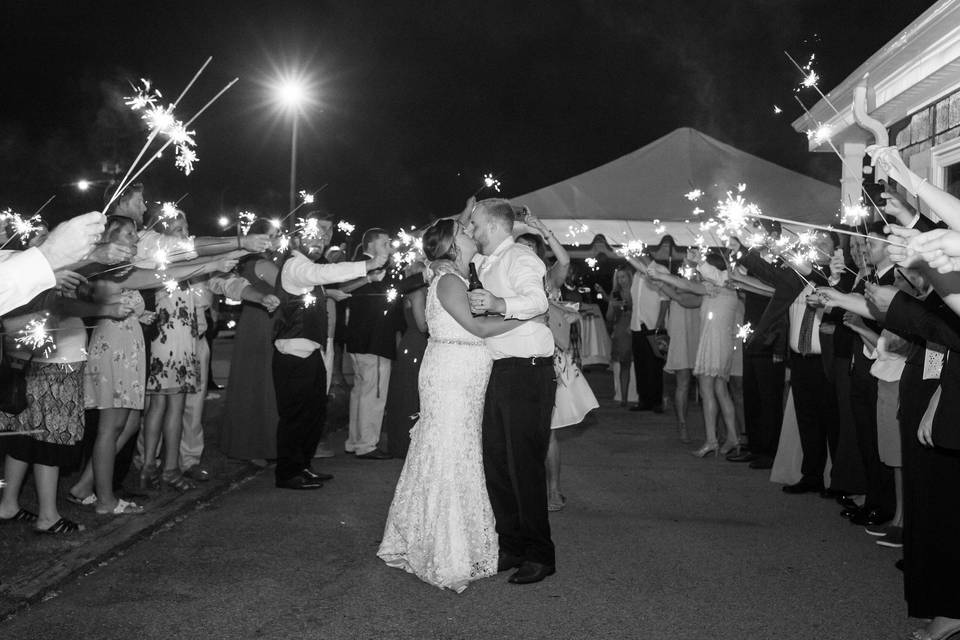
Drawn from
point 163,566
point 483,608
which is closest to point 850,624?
point 483,608

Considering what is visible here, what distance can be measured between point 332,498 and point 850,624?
4125 mm

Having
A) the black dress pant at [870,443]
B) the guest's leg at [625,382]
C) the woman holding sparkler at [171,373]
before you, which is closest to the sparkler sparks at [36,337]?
the woman holding sparkler at [171,373]

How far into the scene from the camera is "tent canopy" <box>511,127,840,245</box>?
1420 cm

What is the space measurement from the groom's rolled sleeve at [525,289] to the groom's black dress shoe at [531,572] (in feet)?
4.69

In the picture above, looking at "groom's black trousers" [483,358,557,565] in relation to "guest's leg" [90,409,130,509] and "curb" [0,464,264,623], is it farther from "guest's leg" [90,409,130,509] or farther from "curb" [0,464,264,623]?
"guest's leg" [90,409,130,509]

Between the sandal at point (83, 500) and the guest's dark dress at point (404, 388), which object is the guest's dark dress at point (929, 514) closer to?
the guest's dark dress at point (404, 388)

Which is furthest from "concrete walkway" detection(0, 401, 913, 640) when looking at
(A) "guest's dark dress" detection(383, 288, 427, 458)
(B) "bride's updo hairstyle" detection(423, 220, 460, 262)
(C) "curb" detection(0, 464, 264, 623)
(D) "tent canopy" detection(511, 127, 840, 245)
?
(D) "tent canopy" detection(511, 127, 840, 245)

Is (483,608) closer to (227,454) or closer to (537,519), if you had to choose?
(537,519)

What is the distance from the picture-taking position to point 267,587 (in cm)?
522

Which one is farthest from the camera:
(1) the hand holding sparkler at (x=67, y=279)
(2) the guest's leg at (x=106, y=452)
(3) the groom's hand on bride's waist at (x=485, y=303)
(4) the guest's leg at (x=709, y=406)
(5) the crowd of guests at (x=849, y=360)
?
(4) the guest's leg at (x=709, y=406)

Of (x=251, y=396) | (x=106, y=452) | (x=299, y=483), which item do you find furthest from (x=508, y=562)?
(x=251, y=396)

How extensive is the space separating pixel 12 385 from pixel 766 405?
272 inches

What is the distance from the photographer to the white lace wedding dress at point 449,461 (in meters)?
5.48

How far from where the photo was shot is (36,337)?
16.5 feet
